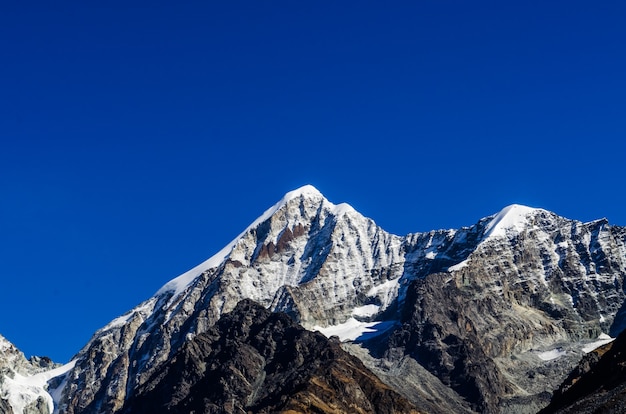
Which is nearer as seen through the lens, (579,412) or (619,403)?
(619,403)

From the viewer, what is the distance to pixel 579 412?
19812 centimetres

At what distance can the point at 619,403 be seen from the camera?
186 m

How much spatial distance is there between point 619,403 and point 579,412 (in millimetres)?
13318
